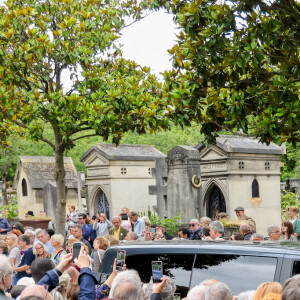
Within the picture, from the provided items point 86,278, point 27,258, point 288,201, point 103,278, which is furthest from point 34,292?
point 288,201

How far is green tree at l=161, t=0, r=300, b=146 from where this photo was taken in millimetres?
10453

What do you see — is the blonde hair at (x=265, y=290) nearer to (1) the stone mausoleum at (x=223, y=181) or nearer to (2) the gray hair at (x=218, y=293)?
(2) the gray hair at (x=218, y=293)

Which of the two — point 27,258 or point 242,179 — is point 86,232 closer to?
point 27,258

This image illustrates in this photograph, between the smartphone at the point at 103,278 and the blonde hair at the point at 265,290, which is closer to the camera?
the blonde hair at the point at 265,290

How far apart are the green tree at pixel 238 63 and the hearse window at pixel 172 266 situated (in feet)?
12.6

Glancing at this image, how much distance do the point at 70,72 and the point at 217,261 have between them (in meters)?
12.1

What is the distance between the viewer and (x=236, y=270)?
687cm

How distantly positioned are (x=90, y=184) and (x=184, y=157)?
24.4 ft

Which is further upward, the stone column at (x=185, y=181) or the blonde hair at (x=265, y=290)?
the stone column at (x=185, y=181)

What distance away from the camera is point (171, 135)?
2121 inches

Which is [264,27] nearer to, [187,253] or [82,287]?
[187,253]

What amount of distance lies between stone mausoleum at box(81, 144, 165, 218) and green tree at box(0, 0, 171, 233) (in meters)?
6.33

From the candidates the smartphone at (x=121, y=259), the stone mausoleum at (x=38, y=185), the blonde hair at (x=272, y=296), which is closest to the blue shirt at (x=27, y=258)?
the smartphone at (x=121, y=259)

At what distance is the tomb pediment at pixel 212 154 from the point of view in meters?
20.2
